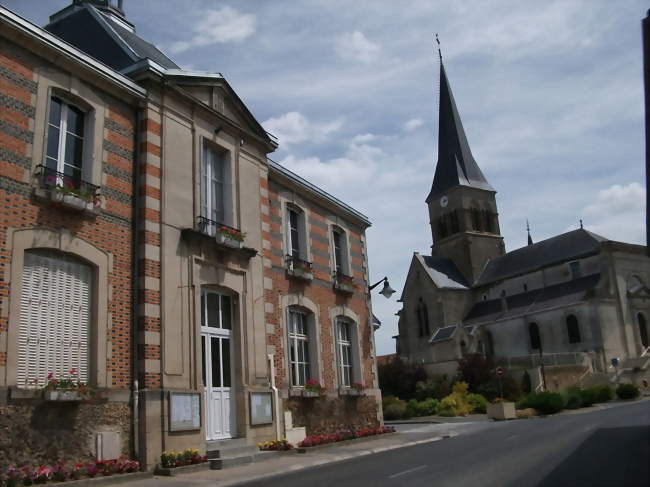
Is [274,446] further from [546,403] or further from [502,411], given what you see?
[546,403]

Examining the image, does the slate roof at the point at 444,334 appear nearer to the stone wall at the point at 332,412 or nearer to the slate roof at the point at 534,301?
the slate roof at the point at 534,301

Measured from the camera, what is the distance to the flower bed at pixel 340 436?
14242mm

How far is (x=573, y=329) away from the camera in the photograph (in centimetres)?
4584

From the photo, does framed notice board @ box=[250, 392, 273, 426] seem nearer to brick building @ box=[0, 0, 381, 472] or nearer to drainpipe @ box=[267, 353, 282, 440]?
brick building @ box=[0, 0, 381, 472]

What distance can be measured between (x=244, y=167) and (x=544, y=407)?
19787mm

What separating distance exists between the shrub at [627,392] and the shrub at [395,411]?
12413 millimetres

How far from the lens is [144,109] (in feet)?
41.2

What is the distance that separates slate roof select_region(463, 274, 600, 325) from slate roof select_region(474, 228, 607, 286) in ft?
7.18

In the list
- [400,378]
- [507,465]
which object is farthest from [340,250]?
[400,378]

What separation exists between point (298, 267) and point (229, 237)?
3.41 metres

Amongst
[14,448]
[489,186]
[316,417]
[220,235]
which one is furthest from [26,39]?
[489,186]

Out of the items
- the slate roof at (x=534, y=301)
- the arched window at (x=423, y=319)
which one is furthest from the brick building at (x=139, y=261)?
the arched window at (x=423, y=319)

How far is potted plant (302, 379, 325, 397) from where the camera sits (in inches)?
614

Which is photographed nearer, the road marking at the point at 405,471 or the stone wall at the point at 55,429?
the stone wall at the point at 55,429
